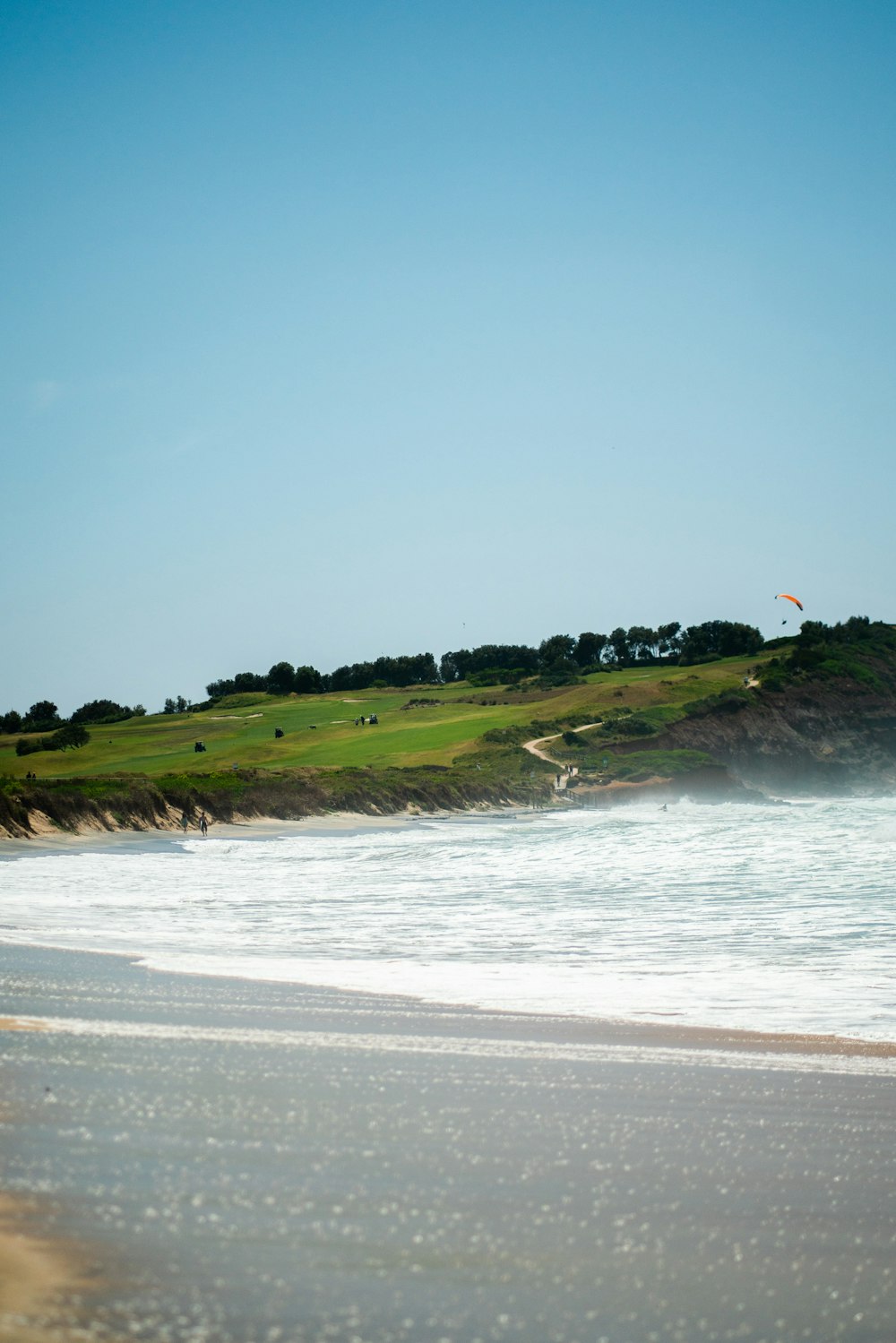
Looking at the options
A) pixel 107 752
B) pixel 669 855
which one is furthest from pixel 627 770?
pixel 669 855

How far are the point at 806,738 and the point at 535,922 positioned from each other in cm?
8753

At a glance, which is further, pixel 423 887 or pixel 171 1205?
pixel 423 887

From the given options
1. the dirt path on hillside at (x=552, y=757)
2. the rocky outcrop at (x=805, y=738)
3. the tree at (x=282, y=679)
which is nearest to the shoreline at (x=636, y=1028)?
the dirt path on hillside at (x=552, y=757)

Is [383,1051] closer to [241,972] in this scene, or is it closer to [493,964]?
[241,972]

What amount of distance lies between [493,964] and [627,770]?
211 ft

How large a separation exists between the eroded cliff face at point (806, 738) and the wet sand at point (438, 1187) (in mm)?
79107

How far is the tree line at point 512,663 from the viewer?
127 meters

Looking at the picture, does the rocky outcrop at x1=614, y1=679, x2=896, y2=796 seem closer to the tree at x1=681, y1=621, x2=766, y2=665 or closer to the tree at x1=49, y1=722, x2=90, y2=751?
the tree at x1=681, y1=621, x2=766, y2=665

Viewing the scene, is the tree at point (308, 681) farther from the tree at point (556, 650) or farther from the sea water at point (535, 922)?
the sea water at point (535, 922)

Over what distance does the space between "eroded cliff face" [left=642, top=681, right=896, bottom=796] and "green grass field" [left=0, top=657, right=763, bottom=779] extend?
14.1 feet

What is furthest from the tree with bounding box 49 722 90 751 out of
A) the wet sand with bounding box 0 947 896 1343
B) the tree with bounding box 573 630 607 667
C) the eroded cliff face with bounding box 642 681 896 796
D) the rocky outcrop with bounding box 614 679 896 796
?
the wet sand with bounding box 0 947 896 1343

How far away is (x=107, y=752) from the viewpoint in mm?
82562

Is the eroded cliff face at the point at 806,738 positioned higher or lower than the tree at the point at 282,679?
lower

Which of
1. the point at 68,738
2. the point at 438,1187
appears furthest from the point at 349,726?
the point at 438,1187
